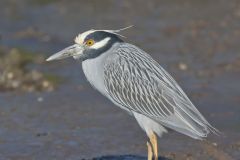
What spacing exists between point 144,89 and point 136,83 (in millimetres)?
106

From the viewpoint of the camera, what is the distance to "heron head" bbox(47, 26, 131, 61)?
8.41 m

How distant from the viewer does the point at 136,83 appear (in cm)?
835

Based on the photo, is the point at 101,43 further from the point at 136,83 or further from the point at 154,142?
the point at 154,142

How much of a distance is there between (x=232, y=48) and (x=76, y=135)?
425 centimetres

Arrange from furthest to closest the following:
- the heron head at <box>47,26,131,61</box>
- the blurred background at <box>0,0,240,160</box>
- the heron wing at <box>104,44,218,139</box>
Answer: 1. the blurred background at <box>0,0,240,160</box>
2. the heron head at <box>47,26,131,61</box>
3. the heron wing at <box>104,44,218,139</box>

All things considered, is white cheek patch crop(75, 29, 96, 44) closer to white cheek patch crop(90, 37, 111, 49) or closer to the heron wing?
white cheek patch crop(90, 37, 111, 49)

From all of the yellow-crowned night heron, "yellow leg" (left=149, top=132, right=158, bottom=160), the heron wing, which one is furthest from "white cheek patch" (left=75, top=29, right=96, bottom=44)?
"yellow leg" (left=149, top=132, right=158, bottom=160)

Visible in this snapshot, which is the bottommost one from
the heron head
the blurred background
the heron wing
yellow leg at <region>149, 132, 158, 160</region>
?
the blurred background

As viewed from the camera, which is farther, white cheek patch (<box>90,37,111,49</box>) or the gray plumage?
white cheek patch (<box>90,37,111,49</box>)

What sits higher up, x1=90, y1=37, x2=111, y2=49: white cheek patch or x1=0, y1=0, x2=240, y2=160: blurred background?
x1=90, y1=37, x2=111, y2=49: white cheek patch

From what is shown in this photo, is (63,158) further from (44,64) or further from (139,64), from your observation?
(44,64)

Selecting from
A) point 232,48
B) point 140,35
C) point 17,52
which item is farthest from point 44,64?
point 232,48

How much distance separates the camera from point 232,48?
13.6m

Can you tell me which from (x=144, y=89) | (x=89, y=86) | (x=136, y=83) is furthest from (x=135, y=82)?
(x=89, y=86)
